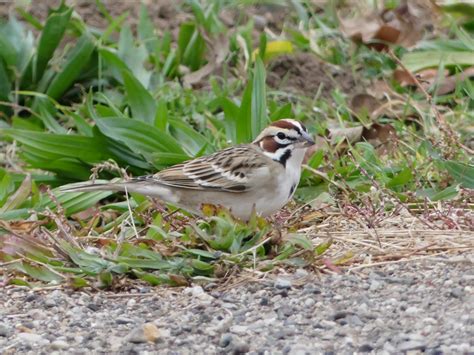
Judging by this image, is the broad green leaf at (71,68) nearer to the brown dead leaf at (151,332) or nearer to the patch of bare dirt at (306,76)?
the patch of bare dirt at (306,76)

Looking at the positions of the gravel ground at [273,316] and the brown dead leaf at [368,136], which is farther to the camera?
the brown dead leaf at [368,136]

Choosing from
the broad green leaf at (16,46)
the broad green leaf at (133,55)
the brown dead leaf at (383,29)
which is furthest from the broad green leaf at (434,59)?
the broad green leaf at (16,46)

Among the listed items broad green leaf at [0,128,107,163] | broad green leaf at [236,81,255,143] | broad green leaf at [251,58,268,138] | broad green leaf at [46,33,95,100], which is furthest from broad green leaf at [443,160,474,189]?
broad green leaf at [46,33,95,100]

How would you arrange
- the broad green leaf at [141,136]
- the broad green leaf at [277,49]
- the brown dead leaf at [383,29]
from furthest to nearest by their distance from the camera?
the broad green leaf at [277,49]
the brown dead leaf at [383,29]
the broad green leaf at [141,136]

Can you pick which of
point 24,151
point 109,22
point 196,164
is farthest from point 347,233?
point 109,22

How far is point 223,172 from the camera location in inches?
230

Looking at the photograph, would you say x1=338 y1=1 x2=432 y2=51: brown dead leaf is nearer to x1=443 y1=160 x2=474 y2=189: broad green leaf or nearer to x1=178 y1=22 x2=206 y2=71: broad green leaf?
x1=178 y1=22 x2=206 y2=71: broad green leaf

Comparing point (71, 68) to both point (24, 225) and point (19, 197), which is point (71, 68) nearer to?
point (19, 197)

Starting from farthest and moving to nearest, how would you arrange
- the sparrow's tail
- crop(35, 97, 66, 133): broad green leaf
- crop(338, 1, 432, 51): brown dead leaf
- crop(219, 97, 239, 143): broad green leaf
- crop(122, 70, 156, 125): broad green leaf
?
1. crop(338, 1, 432, 51): brown dead leaf
2. crop(35, 97, 66, 133): broad green leaf
3. crop(122, 70, 156, 125): broad green leaf
4. crop(219, 97, 239, 143): broad green leaf
5. the sparrow's tail

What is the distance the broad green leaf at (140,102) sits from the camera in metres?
7.04

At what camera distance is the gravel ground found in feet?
13.6

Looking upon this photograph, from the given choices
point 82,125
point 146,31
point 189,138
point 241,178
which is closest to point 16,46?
point 146,31

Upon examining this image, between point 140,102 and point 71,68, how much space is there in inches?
34.6

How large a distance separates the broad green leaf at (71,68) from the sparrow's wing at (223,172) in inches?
75.6
